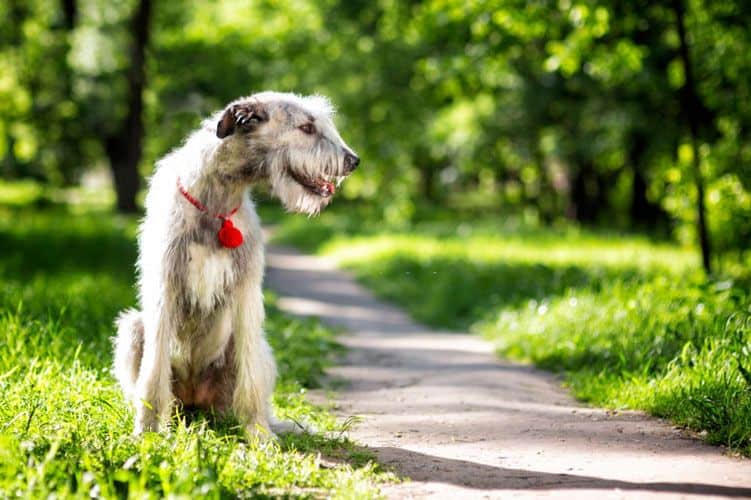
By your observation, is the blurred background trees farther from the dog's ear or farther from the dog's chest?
the dog's chest

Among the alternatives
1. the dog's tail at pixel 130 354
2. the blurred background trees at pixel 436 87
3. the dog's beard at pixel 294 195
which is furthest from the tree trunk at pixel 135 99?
the dog's beard at pixel 294 195

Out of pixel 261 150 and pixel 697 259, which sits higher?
pixel 261 150

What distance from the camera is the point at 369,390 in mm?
6617

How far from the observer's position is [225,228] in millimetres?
4609

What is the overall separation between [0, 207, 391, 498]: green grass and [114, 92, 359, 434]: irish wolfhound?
0.33 m

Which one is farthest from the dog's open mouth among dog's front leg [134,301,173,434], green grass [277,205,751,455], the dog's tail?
green grass [277,205,751,455]

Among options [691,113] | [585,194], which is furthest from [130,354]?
[585,194]

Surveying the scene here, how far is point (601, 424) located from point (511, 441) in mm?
729

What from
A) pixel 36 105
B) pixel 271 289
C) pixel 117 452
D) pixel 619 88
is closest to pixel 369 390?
pixel 117 452

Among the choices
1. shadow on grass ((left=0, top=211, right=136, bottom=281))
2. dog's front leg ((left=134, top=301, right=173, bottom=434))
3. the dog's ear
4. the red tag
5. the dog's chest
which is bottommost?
shadow on grass ((left=0, top=211, right=136, bottom=281))

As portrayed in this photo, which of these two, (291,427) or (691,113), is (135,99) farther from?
(291,427)

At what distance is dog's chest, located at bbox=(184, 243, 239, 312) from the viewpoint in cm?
457

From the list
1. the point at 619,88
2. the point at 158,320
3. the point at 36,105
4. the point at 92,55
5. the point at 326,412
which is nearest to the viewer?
the point at 158,320

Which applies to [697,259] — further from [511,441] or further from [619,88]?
[511,441]
